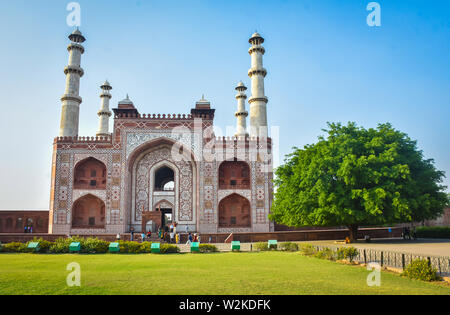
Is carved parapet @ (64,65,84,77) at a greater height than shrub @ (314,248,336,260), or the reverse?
carved parapet @ (64,65,84,77)

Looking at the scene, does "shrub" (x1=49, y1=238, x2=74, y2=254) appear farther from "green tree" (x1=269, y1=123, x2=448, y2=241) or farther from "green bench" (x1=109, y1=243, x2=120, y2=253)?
"green tree" (x1=269, y1=123, x2=448, y2=241)

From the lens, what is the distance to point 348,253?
Result: 10766mm

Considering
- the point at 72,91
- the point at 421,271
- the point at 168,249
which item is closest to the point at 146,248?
the point at 168,249

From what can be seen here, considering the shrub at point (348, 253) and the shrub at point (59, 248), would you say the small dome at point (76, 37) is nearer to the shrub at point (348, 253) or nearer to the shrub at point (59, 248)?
the shrub at point (59, 248)

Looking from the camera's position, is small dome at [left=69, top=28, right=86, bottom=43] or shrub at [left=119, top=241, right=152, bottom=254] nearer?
shrub at [left=119, top=241, right=152, bottom=254]

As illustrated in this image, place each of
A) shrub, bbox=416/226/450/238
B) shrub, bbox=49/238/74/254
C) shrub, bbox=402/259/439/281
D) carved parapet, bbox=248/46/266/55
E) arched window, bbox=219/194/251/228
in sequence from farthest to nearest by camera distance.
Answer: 1. carved parapet, bbox=248/46/266/55
2. arched window, bbox=219/194/251/228
3. shrub, bbox=416/226/450/238
4. shrub, bbox=49/238/74/254
5. shrub, bbox=402/259/439/281

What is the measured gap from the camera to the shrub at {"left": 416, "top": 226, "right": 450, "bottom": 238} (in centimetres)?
2250

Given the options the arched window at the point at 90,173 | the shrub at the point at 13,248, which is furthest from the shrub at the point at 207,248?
the arched window at the point at 90,173

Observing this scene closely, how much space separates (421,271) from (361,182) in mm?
10646

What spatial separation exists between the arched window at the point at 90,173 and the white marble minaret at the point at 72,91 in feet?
8.36

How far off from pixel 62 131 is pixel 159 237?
11.8 meters

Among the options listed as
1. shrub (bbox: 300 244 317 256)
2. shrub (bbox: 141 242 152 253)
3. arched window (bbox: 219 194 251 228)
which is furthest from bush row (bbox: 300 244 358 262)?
arched window (bbox: 219 194 251 228)

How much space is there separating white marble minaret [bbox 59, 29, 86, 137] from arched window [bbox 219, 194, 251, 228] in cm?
1252
